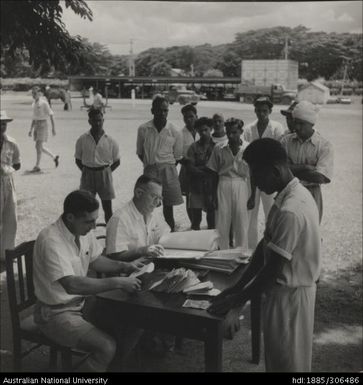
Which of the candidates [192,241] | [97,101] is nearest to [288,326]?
[192,241]

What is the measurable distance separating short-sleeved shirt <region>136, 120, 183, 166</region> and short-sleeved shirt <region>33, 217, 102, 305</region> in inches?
99.3

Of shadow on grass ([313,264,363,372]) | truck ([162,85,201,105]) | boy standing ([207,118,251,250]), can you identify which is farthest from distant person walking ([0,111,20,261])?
shadow on grass ([313,264,363,372])

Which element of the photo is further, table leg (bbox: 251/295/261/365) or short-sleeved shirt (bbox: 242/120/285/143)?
short-sleeved shirt (bbox: 242/120/285/143)

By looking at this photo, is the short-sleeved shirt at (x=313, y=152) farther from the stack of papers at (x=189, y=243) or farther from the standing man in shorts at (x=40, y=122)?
the standing man in shorts at (x=40, y=122)

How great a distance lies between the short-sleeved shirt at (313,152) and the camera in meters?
4.62

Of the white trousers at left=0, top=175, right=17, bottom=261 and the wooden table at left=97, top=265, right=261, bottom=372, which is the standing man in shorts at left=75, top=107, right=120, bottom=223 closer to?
the white trousers at left=0, top=175, right=17, bottom=261

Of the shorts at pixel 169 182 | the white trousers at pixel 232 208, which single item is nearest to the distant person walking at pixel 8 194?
the shorts at pixel 169 182

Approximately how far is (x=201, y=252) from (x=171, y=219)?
8.25 feet

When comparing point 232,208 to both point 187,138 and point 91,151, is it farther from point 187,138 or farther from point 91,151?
point 91,151

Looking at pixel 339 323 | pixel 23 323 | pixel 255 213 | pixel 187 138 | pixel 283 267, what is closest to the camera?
pixel 283 267

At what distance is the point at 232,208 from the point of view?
17.2ft

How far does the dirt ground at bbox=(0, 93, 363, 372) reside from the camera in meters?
3.66

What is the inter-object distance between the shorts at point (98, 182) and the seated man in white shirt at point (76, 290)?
1603mm

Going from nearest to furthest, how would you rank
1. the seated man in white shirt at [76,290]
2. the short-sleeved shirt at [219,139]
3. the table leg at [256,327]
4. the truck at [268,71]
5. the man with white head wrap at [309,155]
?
the seated man in white shirt at [76,290]
the table leg at [256,327]
the man with white head wrap at [309,155]
the truck at [268,71]
the short-sleeved shirt at [219,139]
